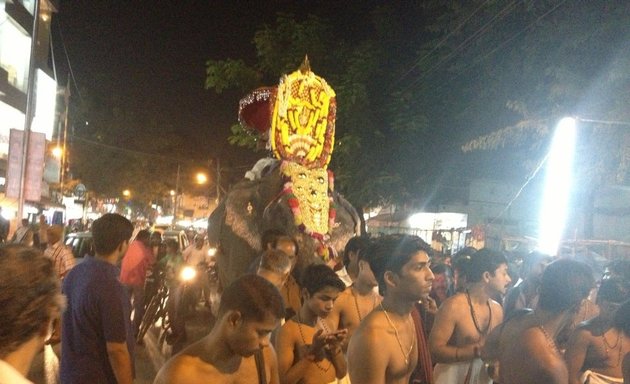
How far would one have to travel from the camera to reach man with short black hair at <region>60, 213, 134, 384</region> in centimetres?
420

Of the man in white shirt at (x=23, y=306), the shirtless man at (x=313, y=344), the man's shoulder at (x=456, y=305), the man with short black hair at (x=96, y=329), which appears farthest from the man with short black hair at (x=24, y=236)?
the man in white shirt at (x=23, y=306)

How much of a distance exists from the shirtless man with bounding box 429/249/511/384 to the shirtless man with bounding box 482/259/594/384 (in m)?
0.73

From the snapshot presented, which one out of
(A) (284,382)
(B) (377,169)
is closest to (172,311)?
(A) (284,382)

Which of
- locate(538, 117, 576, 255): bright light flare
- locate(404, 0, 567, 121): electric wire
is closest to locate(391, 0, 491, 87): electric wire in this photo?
locate(404, 0, 567, 121): electric wire

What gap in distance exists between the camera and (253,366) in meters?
3.20

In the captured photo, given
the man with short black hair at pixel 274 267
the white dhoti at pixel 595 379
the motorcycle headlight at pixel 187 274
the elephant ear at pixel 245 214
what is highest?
the elephant ear at pixel 245 214

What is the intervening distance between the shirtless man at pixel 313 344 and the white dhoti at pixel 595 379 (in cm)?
162

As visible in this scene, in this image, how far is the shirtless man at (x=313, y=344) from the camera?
4176 millimetres

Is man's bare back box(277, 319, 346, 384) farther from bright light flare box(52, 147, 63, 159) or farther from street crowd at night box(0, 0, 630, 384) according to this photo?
bright light flare box(52, 147, 63, 159)

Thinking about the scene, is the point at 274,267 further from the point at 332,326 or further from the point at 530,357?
the point at 530,357

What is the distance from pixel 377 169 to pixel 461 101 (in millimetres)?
3301

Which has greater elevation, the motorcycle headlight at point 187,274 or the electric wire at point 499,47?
the electric wire at point 499,47

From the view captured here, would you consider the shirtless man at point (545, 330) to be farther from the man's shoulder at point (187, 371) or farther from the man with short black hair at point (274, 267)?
the man's shoulder at point (187, 371)

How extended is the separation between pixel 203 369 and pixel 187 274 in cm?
917
